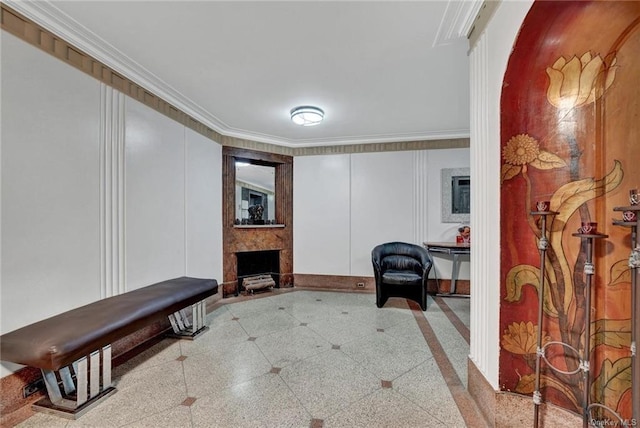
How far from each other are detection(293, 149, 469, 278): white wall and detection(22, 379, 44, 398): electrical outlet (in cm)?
373

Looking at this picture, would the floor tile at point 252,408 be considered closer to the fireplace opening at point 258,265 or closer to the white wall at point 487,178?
the white wall at point 487,178

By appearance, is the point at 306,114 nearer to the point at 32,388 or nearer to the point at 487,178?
the point at 487,178

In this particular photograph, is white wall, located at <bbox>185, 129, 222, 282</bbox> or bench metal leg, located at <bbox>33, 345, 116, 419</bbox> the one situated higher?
white wall, located at <bbox>185, 129, 222, 282</bbox>

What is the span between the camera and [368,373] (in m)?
2.33

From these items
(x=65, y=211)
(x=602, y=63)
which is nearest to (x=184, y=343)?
(x=65, y=211)

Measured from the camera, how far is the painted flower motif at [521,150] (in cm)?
156

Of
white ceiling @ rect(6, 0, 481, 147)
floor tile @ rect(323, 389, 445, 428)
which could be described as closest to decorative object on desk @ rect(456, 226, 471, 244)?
white ceiling @ rect(6, 0, 481, 147)

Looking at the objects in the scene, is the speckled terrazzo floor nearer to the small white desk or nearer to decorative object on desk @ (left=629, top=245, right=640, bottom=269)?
the small white desk

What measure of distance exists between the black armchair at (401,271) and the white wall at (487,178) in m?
1.98

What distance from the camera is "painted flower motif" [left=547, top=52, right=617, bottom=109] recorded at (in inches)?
54.8

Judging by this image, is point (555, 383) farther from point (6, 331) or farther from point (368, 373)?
point (6, 331)

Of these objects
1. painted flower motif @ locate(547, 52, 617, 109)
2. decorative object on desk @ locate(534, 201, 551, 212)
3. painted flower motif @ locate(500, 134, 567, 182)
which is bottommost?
decorative object on desk @ locate(534, 201, 551, 212)

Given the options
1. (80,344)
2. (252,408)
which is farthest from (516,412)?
(80,344)

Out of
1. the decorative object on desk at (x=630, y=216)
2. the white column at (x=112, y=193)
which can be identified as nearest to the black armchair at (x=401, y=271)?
the decorative object on desk at (x=630, y=216)
